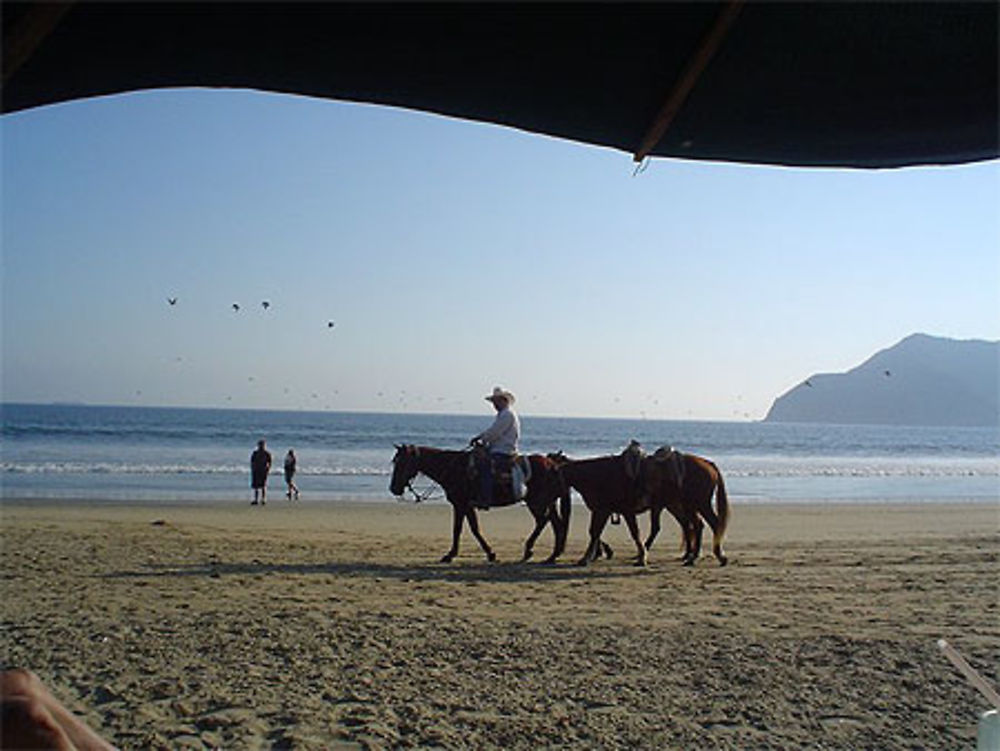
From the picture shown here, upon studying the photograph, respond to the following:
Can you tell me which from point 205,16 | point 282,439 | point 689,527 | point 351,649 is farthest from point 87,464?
point 205,16

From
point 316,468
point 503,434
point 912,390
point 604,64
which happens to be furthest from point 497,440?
point 912,390

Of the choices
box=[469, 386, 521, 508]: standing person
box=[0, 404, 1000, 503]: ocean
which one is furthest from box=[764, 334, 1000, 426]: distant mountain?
box=[469, 386, 521, 508]: standing person

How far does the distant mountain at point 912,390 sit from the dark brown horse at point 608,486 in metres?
153

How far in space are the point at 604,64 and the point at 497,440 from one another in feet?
31.0

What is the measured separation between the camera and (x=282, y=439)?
59219 millimetres

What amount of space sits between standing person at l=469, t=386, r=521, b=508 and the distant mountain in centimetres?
15327

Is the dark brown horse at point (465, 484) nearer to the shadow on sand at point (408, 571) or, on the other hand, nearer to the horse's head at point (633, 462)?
the shadow on sand at point (408, 571)

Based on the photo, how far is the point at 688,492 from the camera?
11.8 meters

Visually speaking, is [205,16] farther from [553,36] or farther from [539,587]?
[539,587]

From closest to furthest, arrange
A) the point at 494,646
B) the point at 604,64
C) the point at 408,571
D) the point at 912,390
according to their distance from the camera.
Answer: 1. the point at 604,64
2. the point at 494,646
3. the point at 408,571
4. the point at 912,390

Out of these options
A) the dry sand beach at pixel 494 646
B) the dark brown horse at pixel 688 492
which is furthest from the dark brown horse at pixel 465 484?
the dark brown horse at pixel 688 492

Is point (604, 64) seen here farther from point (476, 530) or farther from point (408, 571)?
point (476, 530)

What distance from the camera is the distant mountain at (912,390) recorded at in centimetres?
16300

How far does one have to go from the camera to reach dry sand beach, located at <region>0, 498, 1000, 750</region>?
5.00 meters
